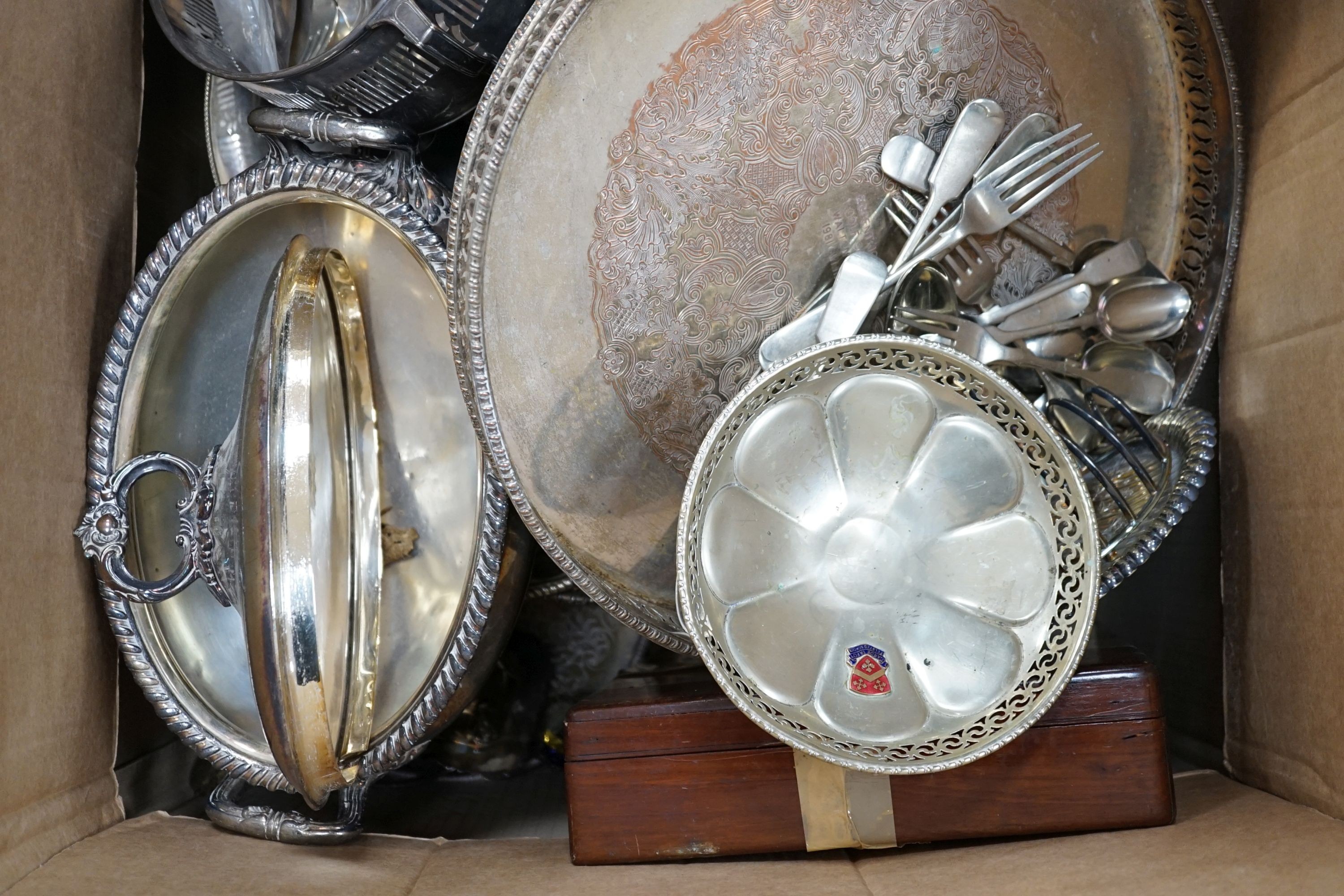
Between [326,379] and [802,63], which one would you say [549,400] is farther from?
[802,63]

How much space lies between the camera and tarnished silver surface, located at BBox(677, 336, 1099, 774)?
60cm

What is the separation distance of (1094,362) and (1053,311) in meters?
0.06

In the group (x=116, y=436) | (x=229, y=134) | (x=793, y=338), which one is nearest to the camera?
(x=793, y=338)

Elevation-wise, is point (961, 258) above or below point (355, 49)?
below

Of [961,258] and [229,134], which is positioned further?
[229,134]

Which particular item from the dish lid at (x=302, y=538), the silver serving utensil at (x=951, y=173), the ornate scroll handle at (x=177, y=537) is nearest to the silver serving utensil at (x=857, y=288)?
the silver serving utensil at (x=951, y=173)

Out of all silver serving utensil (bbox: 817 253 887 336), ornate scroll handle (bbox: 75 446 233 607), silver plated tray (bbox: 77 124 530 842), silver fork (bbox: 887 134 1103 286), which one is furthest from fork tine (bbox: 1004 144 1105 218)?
ornate scroll handle (bbox: 75 446 233 607)

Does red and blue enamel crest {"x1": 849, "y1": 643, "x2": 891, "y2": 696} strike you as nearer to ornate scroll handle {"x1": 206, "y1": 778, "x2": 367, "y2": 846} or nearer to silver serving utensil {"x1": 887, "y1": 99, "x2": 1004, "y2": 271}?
silver serving utensil {"x1": 887, "y1": 99, "x2": 1004, "y2": 271}

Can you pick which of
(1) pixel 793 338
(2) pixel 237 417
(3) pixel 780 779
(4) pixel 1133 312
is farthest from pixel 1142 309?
(2) pixel 237 417

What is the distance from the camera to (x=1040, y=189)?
2.28ft

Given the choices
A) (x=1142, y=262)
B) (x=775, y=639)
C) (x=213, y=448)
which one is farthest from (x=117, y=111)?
(x=1142, y=262)

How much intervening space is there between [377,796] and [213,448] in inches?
15.6

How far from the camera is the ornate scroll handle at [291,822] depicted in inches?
29.9

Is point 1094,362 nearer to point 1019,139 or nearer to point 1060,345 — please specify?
point 1060,345
